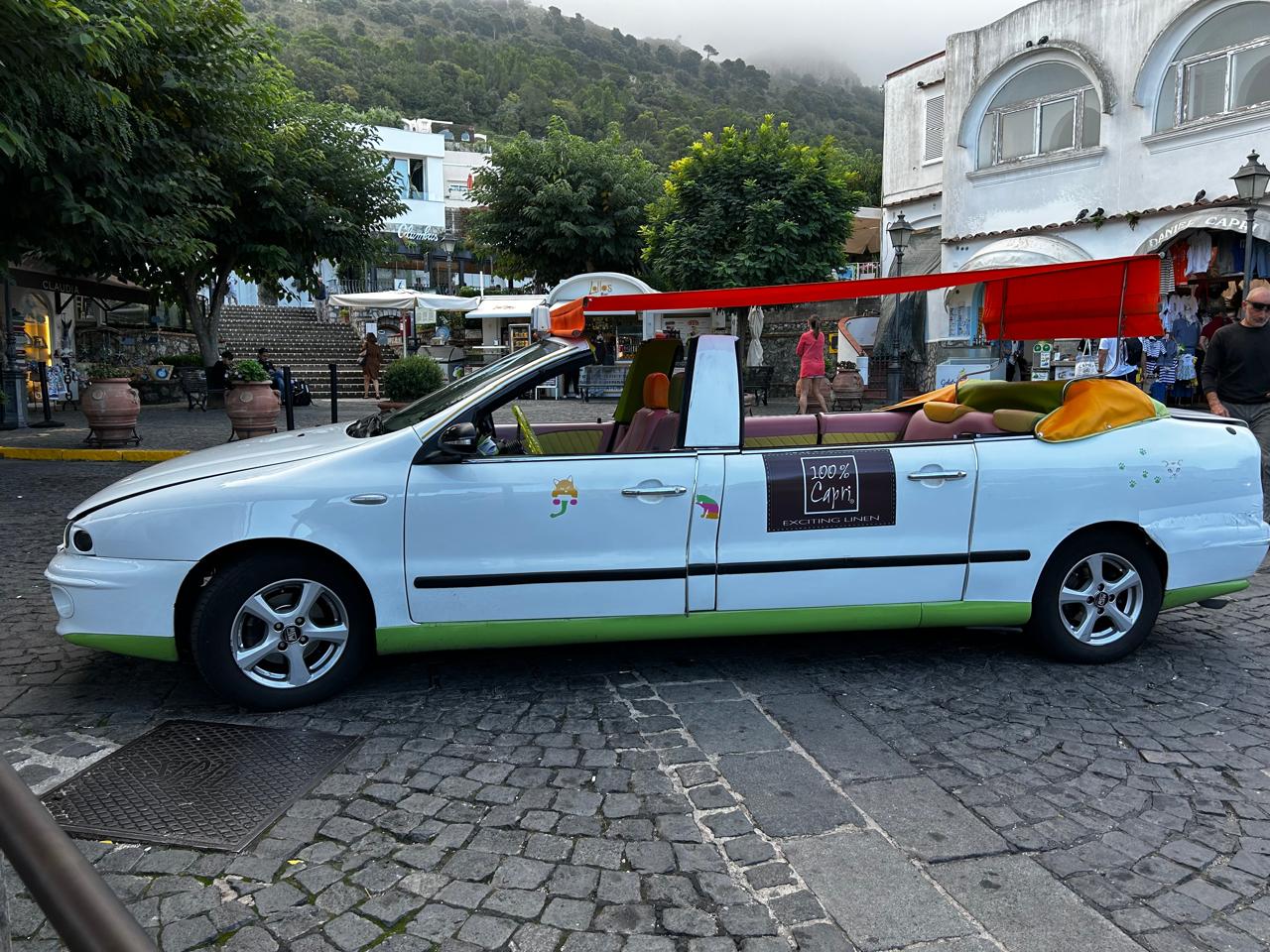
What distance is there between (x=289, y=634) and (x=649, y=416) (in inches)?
80.7

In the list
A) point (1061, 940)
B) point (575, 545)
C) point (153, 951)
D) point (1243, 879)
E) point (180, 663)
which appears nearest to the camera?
point (153, 951)

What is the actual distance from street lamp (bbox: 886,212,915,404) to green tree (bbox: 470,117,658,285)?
38.3 ft

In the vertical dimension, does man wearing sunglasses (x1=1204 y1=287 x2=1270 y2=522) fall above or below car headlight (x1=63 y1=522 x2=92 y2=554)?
above

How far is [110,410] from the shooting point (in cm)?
1318

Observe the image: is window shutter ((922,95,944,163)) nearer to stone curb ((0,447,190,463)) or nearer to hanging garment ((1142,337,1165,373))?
hanging garment ((1142,337,1165,373))

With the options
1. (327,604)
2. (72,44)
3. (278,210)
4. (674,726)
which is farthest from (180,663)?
(278,210)

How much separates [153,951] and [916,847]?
2.49 m

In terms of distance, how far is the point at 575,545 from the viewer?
A: 4109 mm

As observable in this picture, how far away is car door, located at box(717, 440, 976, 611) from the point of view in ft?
13.9

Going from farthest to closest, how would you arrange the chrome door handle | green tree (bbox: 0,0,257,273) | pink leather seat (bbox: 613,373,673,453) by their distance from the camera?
1. green tree (bbox: 0,0,257,273)
2. pink leather seat (bbox: 613,373,673,453)
3. the chrome door handle

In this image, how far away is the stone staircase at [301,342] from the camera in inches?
1048

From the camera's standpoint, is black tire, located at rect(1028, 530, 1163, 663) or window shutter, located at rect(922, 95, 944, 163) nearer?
black tire, located at rect(1028, 530, 1163, 663)

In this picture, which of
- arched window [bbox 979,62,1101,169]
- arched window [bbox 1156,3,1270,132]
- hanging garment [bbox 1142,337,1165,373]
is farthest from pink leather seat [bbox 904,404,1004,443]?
arched window [bbox 979,62,1101,169]

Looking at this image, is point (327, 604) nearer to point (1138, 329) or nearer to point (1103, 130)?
point (1138, 329)
